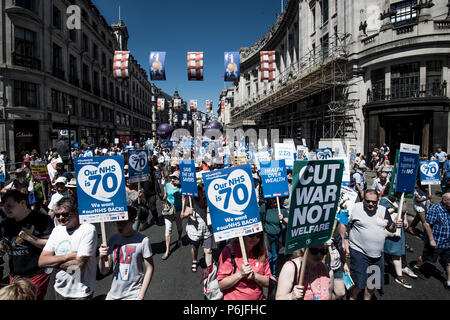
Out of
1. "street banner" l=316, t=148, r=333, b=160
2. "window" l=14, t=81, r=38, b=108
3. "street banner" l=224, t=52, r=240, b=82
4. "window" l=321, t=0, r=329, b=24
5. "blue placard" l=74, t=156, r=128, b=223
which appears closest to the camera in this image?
"blue placard" l=74, t=156, r=128, b=223

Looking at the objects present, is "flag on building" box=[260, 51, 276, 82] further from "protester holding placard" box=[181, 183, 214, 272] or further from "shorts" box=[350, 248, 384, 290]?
"shorts" box=[350, 248, 384, 290]

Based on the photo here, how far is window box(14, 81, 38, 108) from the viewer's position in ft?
66.1

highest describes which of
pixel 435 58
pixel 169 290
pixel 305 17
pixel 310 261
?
pixel 305 17

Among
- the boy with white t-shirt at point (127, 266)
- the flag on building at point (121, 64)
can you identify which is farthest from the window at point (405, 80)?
the boy with white t-shirt at point (127, 266)

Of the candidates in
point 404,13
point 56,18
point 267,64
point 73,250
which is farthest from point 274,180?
point 56,18

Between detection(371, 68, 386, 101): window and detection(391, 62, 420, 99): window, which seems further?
detection(371, 68, 386, 101): window

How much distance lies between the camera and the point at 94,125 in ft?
110

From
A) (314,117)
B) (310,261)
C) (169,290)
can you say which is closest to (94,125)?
(314,117)

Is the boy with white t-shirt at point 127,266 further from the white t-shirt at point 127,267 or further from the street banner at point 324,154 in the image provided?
the street banner at point 324,154

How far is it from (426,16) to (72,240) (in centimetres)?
2152

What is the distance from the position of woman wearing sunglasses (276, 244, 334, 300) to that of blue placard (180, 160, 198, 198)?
314cm

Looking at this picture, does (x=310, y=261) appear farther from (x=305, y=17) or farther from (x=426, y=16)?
(x=305, y=17)

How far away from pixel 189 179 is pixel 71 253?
9.46 ft

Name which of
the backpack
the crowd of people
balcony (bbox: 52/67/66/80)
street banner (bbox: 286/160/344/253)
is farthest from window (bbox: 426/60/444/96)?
balcony (bbox: 52/67/66/80)
